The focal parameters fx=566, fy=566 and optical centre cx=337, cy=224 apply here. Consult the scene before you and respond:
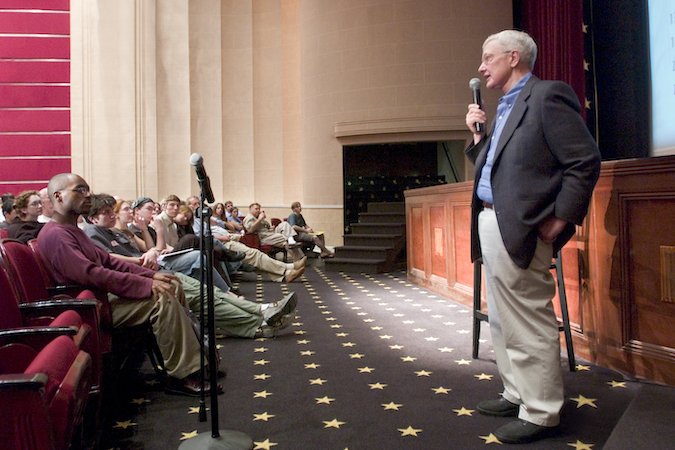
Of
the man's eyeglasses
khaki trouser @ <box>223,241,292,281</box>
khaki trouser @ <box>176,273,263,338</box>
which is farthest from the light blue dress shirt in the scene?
khaki trouser @ <box>223,241,292,281</box>

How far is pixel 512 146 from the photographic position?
6.89ft

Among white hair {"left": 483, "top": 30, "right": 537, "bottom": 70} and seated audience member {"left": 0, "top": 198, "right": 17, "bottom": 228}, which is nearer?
white hair {"left": 483, "top": 30, "right": 537, "bottom": 70}

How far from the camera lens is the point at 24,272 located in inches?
91.4

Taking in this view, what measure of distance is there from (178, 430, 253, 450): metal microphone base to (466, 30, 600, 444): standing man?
98 centimetres

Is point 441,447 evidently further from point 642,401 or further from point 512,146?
point 512,146

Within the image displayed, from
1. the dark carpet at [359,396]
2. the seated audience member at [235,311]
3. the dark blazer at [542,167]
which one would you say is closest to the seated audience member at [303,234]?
the dark carpet at [359,396]

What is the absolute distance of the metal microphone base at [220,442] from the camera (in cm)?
213

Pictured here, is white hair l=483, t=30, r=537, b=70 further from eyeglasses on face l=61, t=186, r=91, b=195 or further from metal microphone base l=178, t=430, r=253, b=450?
eyeglasses on face l=61, t=186, r=91, b=195

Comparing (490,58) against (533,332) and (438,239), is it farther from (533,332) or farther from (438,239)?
(438,239)

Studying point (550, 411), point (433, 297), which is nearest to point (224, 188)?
point (433, 297)

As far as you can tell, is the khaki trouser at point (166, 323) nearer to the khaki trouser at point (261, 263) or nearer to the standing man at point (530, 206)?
the standing man at point (530, 206)

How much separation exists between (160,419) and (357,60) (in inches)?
341

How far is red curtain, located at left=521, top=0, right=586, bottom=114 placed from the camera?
6766 mm

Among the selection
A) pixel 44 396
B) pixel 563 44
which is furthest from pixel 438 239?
pixel 44 396
